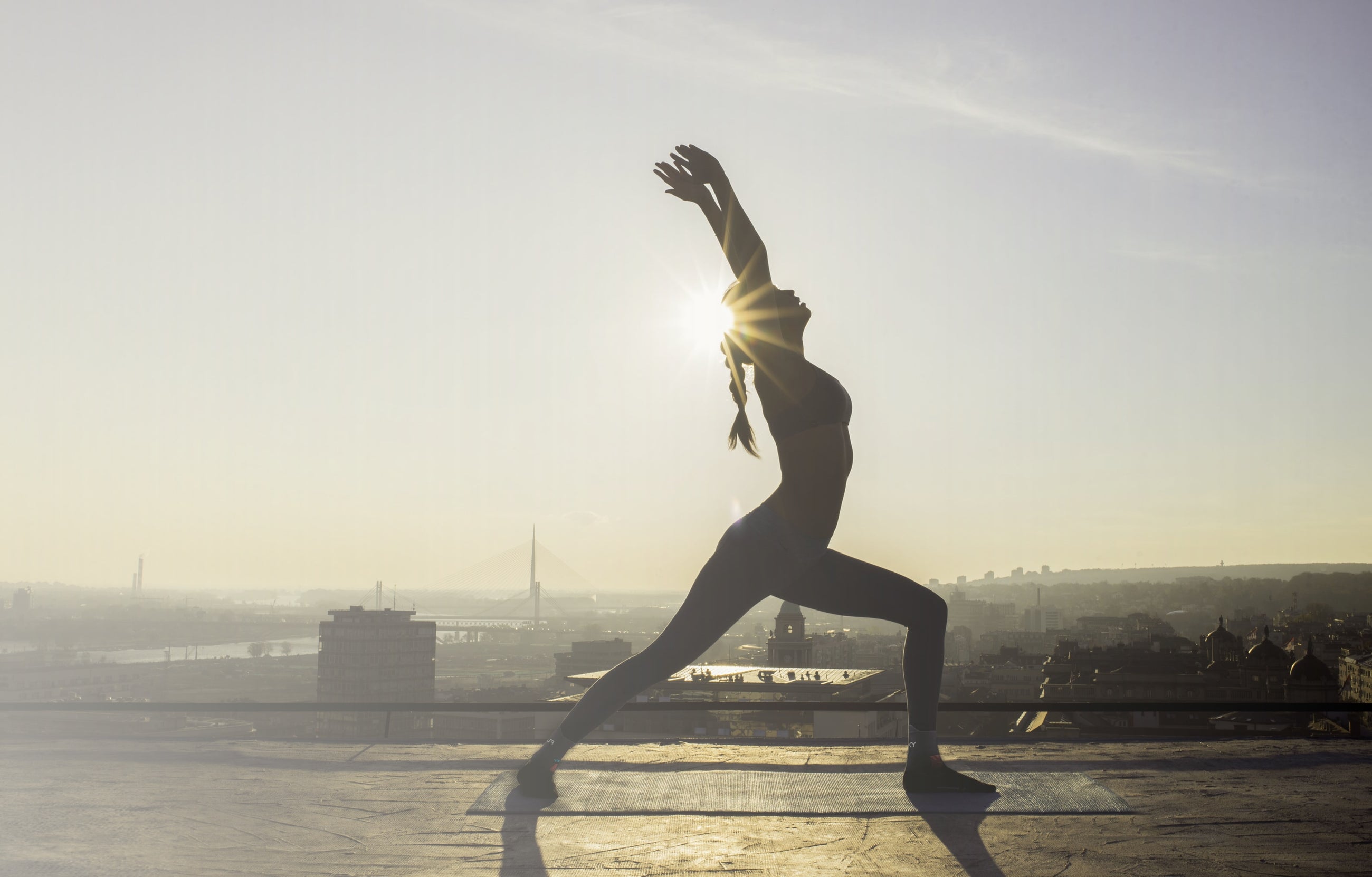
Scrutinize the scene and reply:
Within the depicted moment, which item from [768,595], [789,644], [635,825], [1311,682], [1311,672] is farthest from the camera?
[789,644]

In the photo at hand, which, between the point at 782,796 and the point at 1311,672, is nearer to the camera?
the point at 782,796

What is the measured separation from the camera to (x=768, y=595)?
3.79 m

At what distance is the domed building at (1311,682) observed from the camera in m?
23.1

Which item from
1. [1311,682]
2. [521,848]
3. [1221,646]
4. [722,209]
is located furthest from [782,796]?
[1221,646]

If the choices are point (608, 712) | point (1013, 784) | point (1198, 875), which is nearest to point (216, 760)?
point (608, 712)

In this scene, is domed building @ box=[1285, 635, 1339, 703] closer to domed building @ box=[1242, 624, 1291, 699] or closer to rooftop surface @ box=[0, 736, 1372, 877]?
domed building @ box=[1242, 624, 1291, 699]

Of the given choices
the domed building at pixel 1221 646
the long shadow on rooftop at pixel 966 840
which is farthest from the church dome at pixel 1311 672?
the long shadow on rooftop at pixel 966 840

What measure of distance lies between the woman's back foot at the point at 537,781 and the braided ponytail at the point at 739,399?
1.46m

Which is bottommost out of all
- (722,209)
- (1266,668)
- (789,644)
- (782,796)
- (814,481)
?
(1266,668)

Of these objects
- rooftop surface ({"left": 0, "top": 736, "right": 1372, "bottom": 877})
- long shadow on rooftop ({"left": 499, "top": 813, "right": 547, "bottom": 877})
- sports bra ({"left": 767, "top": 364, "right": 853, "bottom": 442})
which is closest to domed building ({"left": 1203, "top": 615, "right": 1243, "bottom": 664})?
rooftop surface ({"left": 0, "top": 736, "right": 1372, "bottom": 877})

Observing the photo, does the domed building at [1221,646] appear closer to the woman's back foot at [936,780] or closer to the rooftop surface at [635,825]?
the rooftop surface at [635,825]

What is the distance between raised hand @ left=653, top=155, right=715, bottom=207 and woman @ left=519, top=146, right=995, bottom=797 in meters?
0.06

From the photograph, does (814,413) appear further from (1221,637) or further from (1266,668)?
(1221,637)

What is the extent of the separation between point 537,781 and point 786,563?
1218mm
